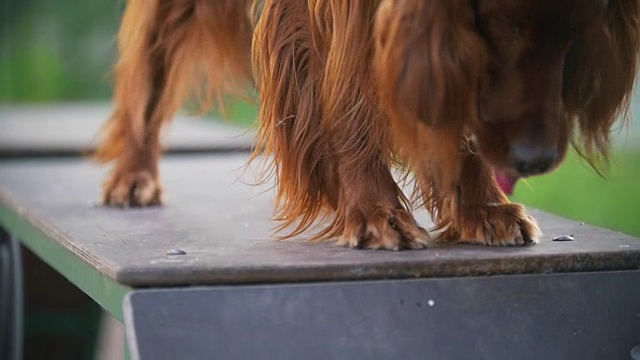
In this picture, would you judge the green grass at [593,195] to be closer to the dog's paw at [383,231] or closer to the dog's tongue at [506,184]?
the dog's tongue at [506,184]

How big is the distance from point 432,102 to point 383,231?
31 centimetres

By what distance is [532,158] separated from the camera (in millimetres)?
1764

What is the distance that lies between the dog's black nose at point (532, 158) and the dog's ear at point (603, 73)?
0.58 feet

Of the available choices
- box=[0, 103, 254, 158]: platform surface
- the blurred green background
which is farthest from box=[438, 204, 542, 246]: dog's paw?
the blurred green background

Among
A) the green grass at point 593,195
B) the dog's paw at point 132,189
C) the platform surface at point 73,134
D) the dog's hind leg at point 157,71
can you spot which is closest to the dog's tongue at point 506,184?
the dog's hind leg at point 157,71

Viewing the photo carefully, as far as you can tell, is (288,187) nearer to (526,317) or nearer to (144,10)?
(526,317)

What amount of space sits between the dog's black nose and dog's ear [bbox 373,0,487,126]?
0.12m

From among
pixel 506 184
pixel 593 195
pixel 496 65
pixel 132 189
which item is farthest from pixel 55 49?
pixel 496 65

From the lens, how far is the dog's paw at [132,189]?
2.79 m

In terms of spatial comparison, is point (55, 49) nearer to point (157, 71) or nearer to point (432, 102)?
point (157, 71)

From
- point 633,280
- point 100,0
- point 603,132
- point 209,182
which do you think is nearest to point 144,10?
point 209,182

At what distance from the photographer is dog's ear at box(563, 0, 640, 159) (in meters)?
1.85

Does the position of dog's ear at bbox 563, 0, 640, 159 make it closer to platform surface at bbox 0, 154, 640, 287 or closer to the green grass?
platform surface at bbox 0, 154, 640, 287

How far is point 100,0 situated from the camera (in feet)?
25.2
